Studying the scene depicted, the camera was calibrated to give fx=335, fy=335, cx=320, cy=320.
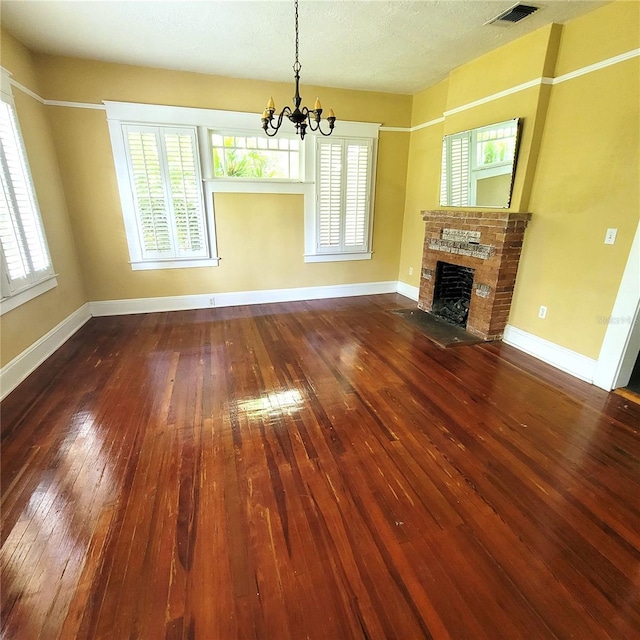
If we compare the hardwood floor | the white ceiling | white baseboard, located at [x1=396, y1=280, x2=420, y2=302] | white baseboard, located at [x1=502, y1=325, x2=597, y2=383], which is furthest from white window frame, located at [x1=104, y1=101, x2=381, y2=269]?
white baseboard, located at [x1=502, y1=325, x2=597, y2=383]

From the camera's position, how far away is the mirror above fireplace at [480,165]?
3.32m

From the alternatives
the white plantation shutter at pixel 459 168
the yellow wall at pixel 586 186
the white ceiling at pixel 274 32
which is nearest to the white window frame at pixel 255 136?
the white ceiling at pixel 274 32

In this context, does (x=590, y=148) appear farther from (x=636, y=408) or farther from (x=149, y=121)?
(x=149, y=121)

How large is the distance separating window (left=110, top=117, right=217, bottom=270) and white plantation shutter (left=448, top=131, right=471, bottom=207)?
123 inches

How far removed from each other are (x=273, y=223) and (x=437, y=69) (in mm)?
2692

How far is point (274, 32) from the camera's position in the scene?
9.92 ft

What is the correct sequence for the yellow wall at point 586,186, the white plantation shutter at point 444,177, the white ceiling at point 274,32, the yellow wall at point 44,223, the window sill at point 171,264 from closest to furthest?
the yellow wall at point 586,186 < the white ceiling at point 274,32 < the yellow wall at point 44,223 < the white plantation shutter at point 444,177 < the window sill at point 171,264

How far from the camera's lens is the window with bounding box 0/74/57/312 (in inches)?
110

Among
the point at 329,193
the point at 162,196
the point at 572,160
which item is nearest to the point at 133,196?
the point at 162,196

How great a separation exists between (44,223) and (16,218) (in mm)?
514

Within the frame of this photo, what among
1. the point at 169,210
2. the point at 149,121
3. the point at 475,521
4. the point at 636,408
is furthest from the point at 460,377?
the point at 149,121

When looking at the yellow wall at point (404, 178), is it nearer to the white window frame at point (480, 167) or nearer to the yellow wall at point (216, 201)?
the yellow wall at point (216, 201)

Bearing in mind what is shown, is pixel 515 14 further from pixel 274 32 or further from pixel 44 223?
pixel 44 223

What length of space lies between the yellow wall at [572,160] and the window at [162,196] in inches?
134
